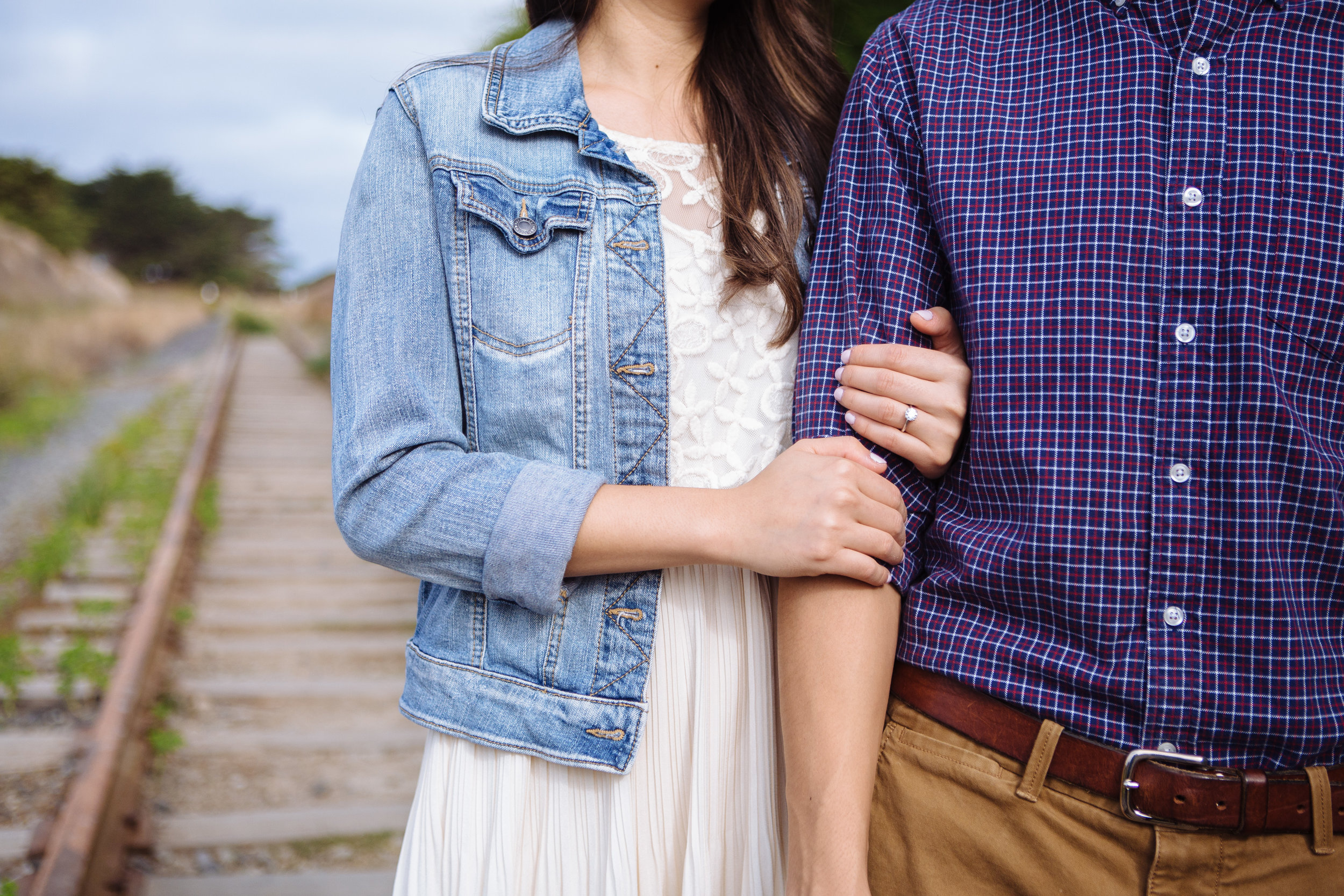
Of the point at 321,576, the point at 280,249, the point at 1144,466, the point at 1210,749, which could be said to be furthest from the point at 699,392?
the point at 280,249

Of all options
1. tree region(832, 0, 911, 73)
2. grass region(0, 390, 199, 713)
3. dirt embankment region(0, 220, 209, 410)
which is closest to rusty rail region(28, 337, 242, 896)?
grass region(0, 390, 199, 713)

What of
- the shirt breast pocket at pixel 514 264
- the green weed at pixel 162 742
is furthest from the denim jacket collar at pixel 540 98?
the green weed at pixel 162 742

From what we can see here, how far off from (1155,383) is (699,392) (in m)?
0.65

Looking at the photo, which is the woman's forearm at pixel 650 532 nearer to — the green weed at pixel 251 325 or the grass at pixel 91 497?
the grass at pixel 91 497

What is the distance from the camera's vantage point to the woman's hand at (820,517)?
1.20 m

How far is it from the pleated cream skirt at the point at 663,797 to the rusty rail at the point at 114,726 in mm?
2096

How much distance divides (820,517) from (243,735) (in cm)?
389

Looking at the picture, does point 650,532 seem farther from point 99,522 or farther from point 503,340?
point 99,522

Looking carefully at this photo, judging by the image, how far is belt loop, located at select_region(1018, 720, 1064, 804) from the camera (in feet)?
3.74

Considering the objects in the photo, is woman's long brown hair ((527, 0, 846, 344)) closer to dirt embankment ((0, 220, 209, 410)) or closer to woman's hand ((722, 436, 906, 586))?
woman's hand ((722, 436, 906, 586))

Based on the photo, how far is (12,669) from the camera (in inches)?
166

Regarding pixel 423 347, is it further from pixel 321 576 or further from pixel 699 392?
pixel 321 576

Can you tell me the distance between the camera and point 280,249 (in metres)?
67.1

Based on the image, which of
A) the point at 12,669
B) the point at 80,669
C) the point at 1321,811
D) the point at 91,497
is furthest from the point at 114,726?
the point at 1321,811
